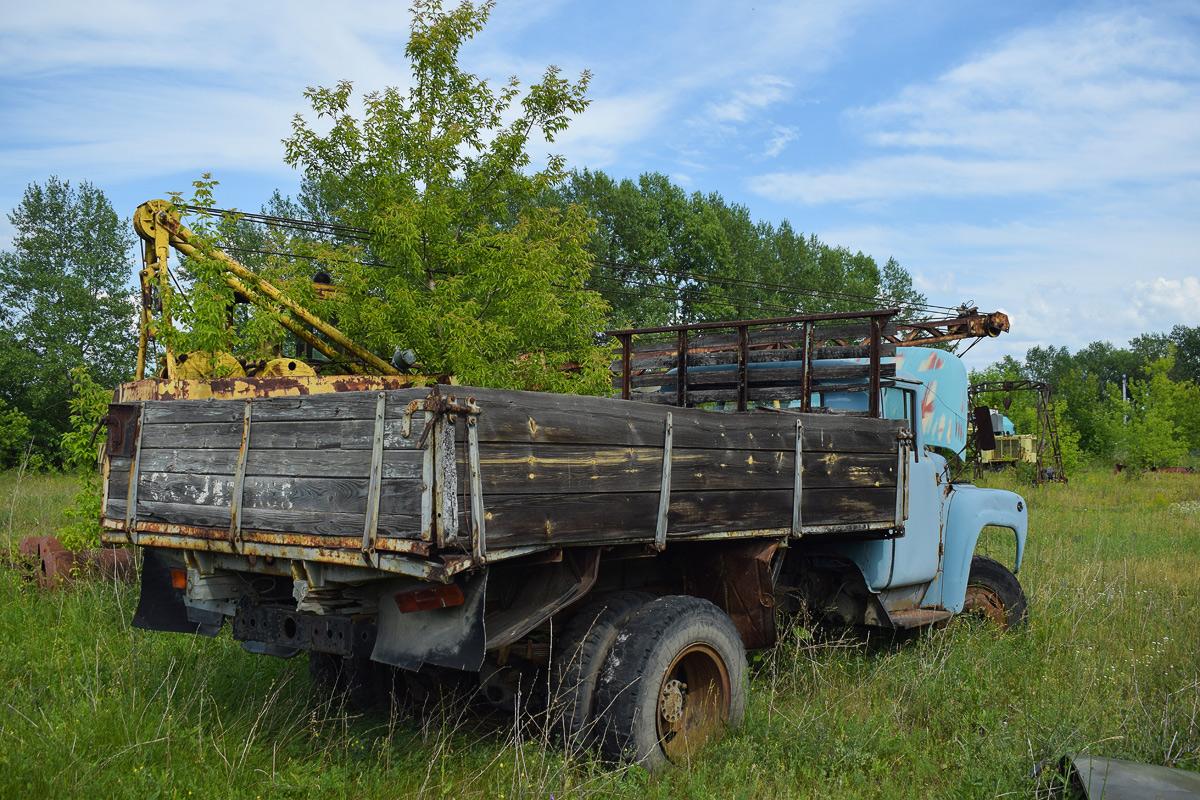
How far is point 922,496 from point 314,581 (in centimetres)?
414

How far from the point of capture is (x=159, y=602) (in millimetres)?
4430

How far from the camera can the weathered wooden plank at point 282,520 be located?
9.86 ft

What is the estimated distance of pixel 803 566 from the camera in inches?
219

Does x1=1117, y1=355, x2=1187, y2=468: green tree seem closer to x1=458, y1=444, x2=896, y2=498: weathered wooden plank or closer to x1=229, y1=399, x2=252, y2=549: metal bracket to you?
x1=458, y1=444, x2=896, y2=498: weathered wooden plank

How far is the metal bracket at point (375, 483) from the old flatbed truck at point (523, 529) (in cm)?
1

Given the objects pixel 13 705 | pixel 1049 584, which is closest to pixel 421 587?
pixel 13 705

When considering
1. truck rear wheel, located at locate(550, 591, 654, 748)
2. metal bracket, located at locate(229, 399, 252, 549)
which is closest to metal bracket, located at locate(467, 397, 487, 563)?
truck rear wheel, located at locate(550, 591, 654, 748)

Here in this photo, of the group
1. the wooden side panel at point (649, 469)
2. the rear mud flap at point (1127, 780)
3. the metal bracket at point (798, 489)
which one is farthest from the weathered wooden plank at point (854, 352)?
the rear mud flap at point (1127, 780)

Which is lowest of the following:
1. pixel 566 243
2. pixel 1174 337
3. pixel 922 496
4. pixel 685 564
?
pixel 685 564

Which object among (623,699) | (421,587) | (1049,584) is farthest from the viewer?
(1049,584)

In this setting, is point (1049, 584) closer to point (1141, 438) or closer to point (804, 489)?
point (804, 489)

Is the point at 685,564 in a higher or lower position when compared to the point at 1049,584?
higher

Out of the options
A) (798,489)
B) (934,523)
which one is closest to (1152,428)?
(934,523)

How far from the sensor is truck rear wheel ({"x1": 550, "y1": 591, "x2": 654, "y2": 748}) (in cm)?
362
